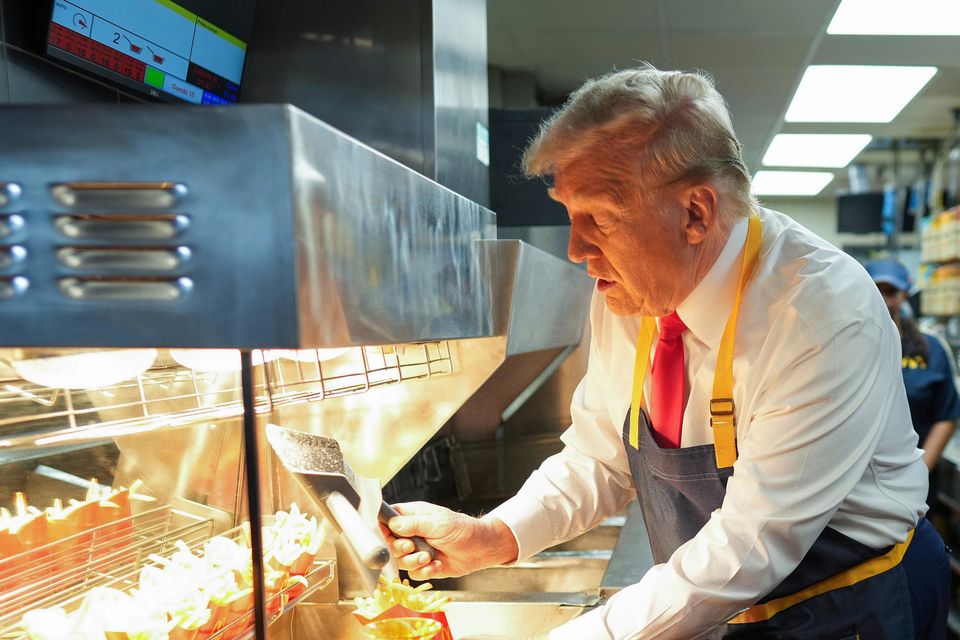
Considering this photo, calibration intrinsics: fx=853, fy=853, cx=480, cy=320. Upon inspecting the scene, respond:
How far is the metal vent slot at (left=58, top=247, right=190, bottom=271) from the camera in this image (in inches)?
24.8

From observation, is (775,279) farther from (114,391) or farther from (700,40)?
(700,40)

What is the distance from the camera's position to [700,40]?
4.19m

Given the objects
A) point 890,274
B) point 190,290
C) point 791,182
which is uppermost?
point 791,182

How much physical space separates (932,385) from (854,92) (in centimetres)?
203

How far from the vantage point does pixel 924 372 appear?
13.5ft

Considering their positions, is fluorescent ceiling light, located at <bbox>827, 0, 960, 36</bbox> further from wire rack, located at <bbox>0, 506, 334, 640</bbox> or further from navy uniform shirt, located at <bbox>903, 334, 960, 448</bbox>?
wire rack, located at <bbox>0, 506, 334, 640</bbox>

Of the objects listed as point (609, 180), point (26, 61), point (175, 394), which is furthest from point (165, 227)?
point (26, 61)

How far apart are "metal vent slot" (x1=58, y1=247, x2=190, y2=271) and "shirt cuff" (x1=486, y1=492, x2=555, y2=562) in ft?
3.60

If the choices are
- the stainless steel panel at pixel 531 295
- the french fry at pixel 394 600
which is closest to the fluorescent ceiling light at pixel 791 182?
the stainless steel panel at pixel 531 295

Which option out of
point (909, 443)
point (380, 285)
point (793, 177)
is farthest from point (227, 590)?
point (793, 177)

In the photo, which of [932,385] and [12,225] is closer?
[12,225]

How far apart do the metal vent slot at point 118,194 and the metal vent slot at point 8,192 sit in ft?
0.09

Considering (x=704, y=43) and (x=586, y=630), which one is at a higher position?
(x=704, y=43)

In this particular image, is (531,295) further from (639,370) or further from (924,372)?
(924,372)
